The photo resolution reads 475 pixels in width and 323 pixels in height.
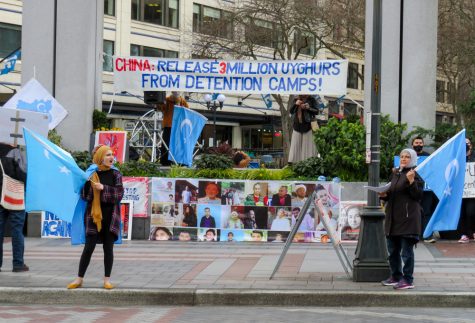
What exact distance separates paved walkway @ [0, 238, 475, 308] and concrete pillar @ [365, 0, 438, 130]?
9.41 ft

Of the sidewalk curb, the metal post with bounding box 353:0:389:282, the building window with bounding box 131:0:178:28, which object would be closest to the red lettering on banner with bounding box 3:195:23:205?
the sidewalk curb

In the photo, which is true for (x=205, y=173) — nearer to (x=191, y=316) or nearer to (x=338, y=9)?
(x=191, y=316)

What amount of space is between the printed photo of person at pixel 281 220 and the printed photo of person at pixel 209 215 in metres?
1.04

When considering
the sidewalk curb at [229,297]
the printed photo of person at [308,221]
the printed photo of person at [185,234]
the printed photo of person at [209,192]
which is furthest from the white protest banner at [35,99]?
the sidewalk curb at [229,297]

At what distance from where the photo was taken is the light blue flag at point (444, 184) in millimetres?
11297

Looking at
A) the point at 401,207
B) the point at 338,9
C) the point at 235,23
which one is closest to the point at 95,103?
the point at 401,207

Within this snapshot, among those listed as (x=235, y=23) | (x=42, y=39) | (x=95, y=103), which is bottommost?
(x=95, y=103)

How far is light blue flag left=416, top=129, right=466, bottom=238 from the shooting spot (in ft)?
37.1

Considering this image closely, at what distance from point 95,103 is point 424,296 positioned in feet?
37.6

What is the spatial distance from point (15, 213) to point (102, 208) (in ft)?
6.19

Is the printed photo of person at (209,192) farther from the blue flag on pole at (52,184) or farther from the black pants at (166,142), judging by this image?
the blue flag on pole at (52,184)

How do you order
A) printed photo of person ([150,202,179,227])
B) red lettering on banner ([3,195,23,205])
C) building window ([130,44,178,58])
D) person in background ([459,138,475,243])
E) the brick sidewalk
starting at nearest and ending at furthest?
the brick sidewalk
red lettering on banner ([3,195,23,205])
person in background ([459,138,475,243])
printed photo of person ([150,202,179,227])
building window ([130,44,178,58])

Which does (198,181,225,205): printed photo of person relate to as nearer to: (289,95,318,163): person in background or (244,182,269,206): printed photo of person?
(244,182,269,206): printed photo of person

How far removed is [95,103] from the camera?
756 inches
